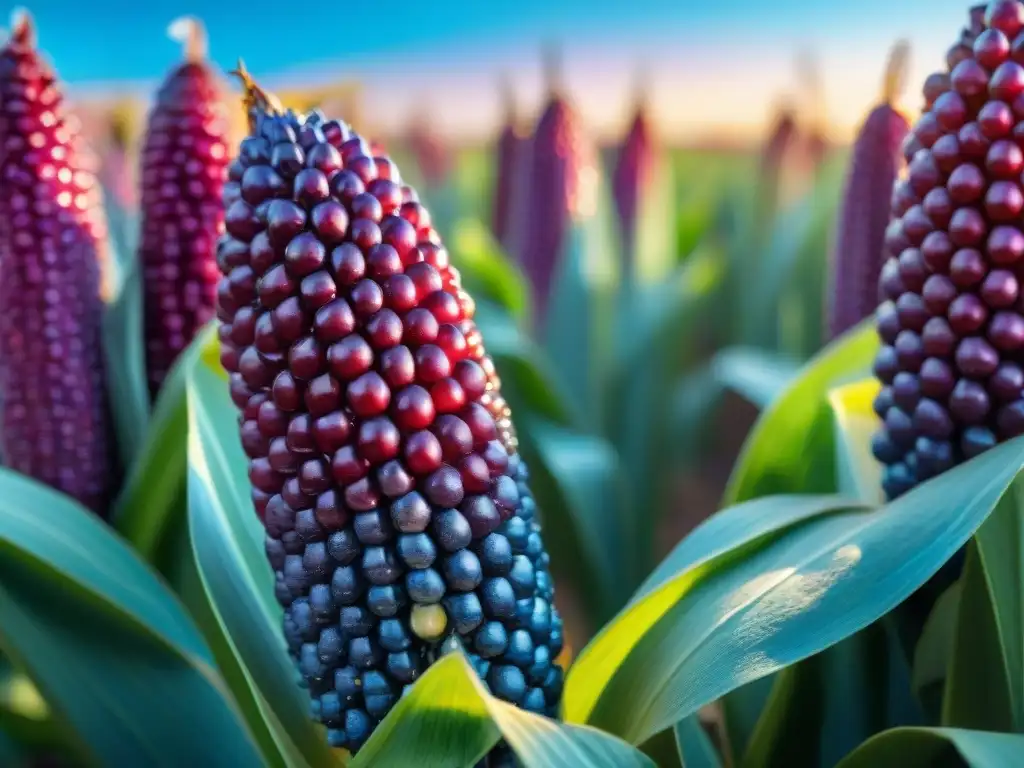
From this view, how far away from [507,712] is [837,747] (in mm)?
569

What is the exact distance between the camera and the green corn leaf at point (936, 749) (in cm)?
80

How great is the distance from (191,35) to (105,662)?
3.03 ft

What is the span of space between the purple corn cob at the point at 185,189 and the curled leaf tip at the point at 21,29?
0.19 m

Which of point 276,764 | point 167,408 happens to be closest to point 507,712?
point 276,764

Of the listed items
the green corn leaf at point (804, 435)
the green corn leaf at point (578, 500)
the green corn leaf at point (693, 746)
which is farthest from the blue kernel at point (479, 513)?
the green corn leaf at point (578, 500)

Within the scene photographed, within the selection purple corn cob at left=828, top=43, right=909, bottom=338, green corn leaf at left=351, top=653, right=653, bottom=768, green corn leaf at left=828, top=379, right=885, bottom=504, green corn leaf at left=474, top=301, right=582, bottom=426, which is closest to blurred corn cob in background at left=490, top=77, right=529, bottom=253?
green corn leaf at left=474, top=301, right=582, bottom=426

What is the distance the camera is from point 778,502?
1.13 metres

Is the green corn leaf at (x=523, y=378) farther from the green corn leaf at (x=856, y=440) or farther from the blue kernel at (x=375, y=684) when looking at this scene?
the blue kernel at (x=375, y=684)

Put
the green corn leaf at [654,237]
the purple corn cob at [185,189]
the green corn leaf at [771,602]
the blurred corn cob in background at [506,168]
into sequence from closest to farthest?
the green corn leaf at [771,602] < the purple corn cob at [185,189] < the green corn leaf at [654,237] < the blurred corn cob in background at [506,168]

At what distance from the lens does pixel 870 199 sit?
1.55 m

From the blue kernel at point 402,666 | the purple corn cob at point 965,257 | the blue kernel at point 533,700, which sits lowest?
the blue kernel at point 533,700

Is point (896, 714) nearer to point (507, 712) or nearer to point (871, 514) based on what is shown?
point (871, 514)

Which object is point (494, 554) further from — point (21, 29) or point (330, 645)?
point (21, 29)

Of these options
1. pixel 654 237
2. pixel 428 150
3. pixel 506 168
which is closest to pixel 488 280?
pixel 654 237
